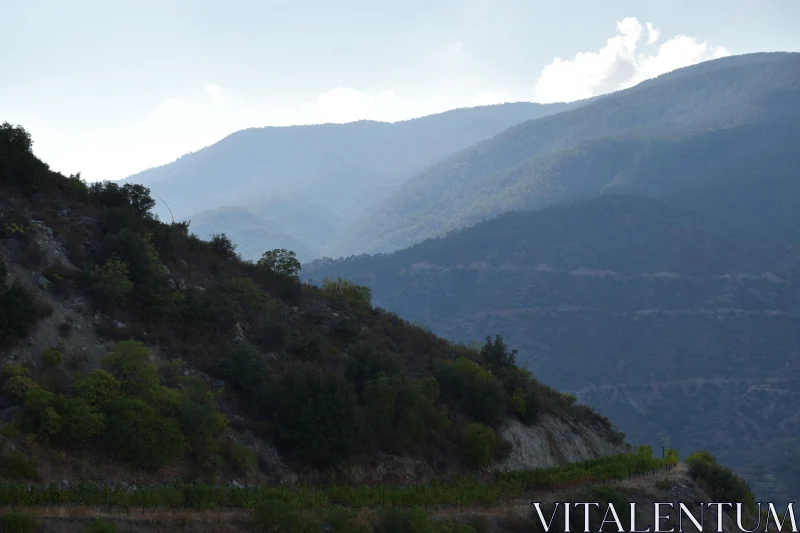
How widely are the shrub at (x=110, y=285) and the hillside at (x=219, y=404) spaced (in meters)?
0.08

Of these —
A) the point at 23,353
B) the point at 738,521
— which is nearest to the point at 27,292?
the point at 23,353

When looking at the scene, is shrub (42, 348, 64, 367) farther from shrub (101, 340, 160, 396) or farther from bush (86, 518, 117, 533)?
bush (86, 518, 117, 533)

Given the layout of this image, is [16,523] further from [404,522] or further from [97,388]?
[404,522]

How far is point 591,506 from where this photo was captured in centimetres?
3027

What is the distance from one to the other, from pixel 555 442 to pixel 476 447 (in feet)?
27.7

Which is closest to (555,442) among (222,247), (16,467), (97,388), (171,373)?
(222,247)

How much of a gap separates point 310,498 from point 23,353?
31.8 ft

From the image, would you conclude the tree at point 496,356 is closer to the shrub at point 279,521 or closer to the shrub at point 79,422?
the shrub at point 279,521

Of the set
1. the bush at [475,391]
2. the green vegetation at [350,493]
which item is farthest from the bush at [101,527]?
the bush at [475,391]

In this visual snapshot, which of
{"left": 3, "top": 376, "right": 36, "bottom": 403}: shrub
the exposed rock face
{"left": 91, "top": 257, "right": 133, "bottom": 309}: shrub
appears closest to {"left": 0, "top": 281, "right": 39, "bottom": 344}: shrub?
{"left": 3, "top": 376, "right": 36, "bottom": 403}: shrub

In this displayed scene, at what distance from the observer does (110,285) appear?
30219 mm

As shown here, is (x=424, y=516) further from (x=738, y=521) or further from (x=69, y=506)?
(x=738, y=521)

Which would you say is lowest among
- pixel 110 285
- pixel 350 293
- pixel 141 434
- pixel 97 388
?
pixel 141 434

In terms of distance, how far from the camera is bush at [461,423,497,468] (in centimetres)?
3491
